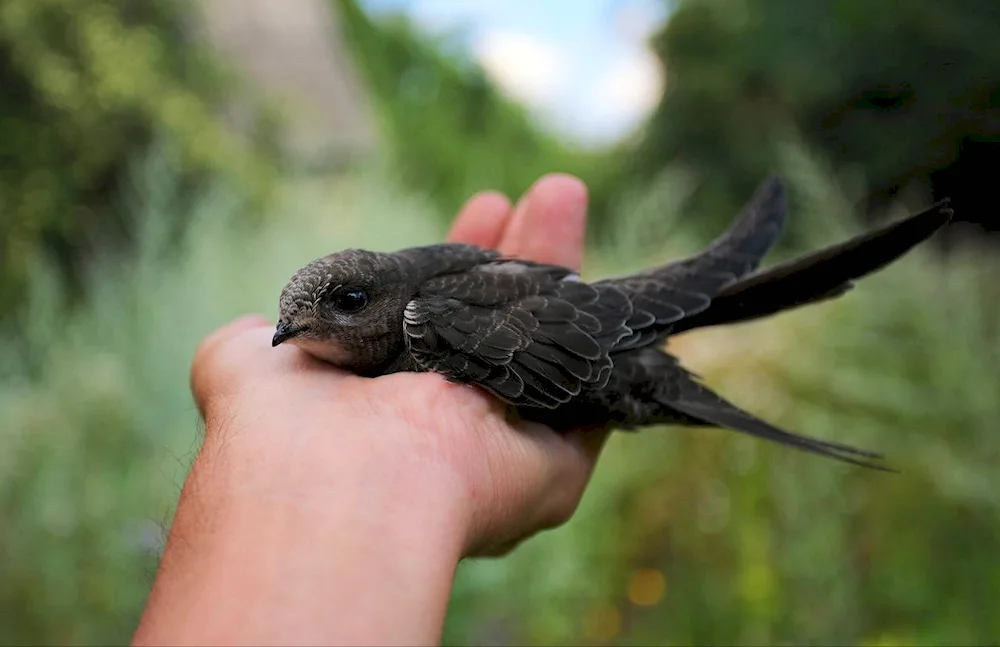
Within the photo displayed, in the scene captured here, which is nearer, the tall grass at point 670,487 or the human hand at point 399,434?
the human hand at point 399,434

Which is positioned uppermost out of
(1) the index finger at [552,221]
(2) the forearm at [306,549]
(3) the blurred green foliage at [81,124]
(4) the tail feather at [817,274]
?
(3) the blurred green foliage at [81,124]

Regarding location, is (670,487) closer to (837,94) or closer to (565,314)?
(565,314)

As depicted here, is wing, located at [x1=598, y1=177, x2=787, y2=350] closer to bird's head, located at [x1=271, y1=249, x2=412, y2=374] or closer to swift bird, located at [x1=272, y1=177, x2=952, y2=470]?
swift bird, located at [x1=272, y1=177, x2=952, y2=470]

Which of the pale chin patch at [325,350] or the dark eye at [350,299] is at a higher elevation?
the dark eye at [350,299]

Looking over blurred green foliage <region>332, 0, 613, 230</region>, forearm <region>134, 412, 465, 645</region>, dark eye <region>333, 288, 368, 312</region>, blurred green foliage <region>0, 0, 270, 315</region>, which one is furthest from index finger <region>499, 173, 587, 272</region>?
blurred green foliage <region>332, 0, 613, 230</region>

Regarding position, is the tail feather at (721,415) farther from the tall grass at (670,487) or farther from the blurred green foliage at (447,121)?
the blurred green foliage at (447,121)

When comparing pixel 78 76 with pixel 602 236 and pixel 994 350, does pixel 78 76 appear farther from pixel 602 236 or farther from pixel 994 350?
pixel 994 350

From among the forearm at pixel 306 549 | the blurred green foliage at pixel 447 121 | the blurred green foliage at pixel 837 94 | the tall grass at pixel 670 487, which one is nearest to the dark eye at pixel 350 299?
the forearm at pixel 306 549
